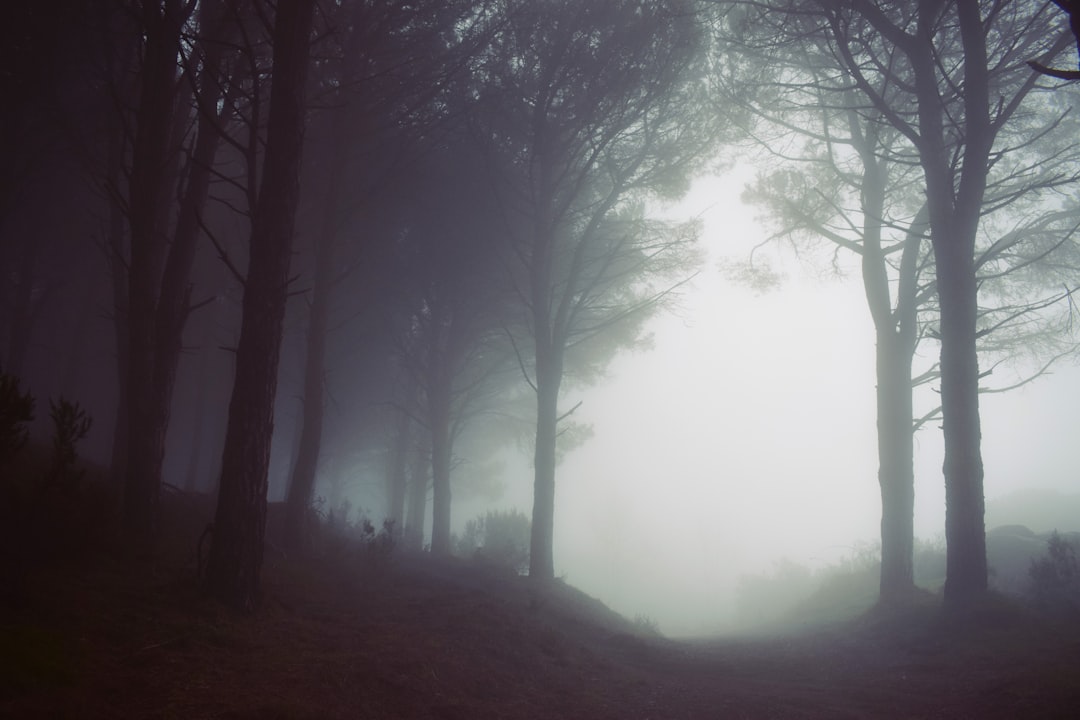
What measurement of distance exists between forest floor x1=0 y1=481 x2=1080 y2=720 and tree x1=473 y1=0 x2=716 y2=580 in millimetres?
5012

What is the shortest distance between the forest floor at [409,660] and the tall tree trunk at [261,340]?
1.30 feet

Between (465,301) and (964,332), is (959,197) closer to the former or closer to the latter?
(964,332)

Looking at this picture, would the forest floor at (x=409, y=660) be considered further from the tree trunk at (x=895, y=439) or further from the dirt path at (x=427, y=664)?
→ the tree trunk at (x=895, y=439)

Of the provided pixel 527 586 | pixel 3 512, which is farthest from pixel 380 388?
pixel 3 512

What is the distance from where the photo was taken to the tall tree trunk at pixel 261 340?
16.7 feet

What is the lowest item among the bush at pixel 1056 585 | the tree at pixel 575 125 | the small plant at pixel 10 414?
the bush at pixel 1056 585

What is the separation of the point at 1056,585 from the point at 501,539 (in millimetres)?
12487

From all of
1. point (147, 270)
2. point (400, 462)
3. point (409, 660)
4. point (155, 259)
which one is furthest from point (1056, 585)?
point (400, 462)

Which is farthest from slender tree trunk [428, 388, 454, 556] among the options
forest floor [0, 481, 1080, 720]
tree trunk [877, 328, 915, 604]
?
tree trunk [877, 328, 915, 604]

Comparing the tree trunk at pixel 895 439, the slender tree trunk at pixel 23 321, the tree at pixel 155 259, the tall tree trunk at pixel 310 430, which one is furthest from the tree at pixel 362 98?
the tree trunk at pixel 895 439

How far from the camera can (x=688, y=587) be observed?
4559 centimetres

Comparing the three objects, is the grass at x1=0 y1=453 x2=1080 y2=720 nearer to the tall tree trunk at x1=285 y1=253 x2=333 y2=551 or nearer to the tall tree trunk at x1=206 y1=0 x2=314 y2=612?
the tall tree trunk at x1=206 y1=0 x2=314 y2=612

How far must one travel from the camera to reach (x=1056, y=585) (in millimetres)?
7188

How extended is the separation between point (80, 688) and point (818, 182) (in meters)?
13.9
